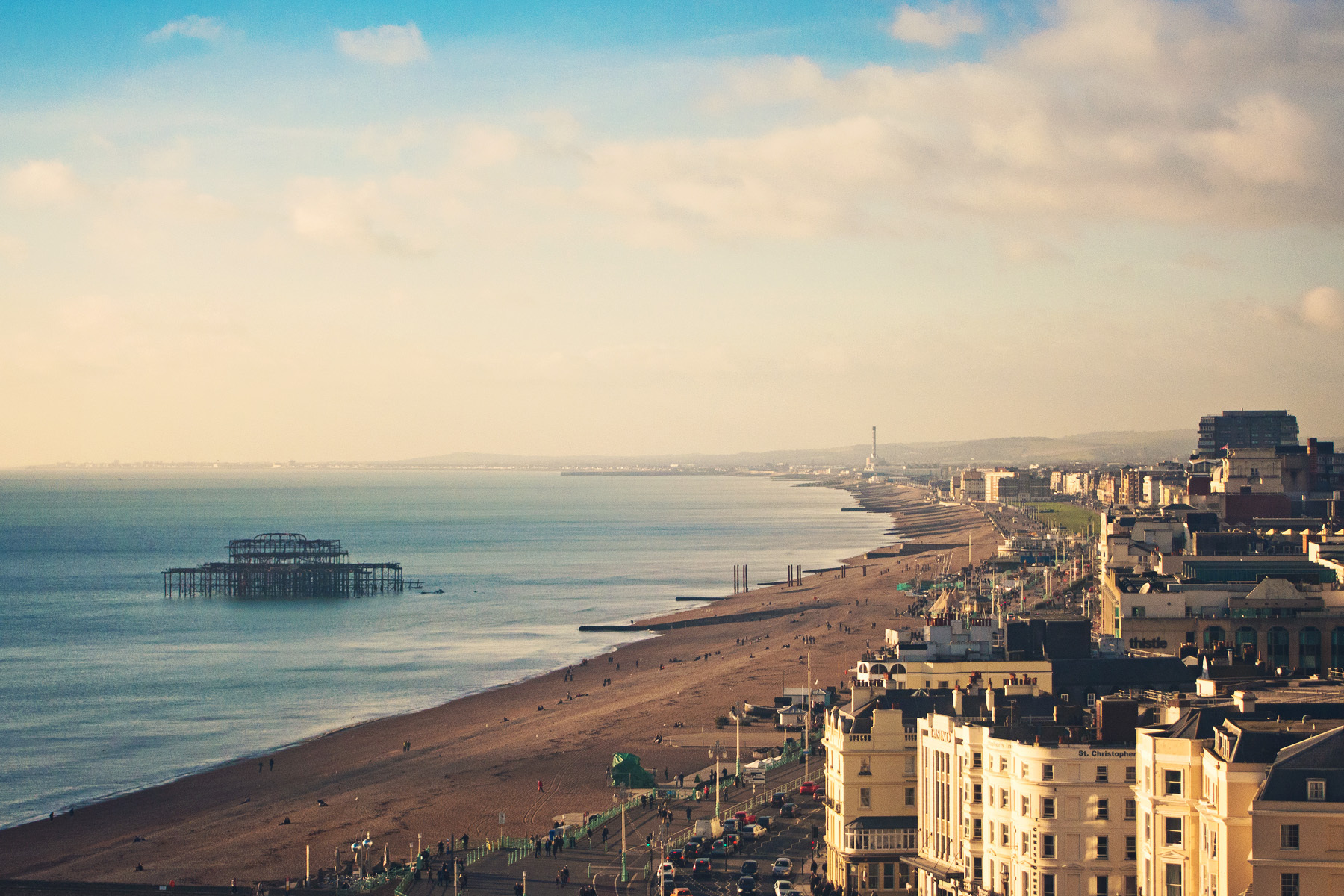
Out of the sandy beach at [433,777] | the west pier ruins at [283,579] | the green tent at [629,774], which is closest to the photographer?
the sandy beach at [433,777]

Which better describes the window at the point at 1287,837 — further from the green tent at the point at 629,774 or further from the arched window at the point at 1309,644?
the arched window at the point at 1309,644

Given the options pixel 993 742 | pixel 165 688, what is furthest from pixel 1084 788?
pixel 165 688

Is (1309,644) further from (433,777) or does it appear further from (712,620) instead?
(712,620)

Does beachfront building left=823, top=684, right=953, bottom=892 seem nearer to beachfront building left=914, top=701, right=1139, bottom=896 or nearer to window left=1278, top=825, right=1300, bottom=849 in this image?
beachfront building left=914, top=701, right=1139, bottom=896

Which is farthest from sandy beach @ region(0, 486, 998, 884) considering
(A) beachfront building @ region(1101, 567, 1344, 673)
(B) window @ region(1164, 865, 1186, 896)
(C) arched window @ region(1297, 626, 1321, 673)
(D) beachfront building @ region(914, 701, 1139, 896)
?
(B) window @ region(1164, 865, 1186, 896)

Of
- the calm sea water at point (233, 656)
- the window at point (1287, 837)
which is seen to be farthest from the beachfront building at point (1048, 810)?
the calm sea water at point (233, 656)
